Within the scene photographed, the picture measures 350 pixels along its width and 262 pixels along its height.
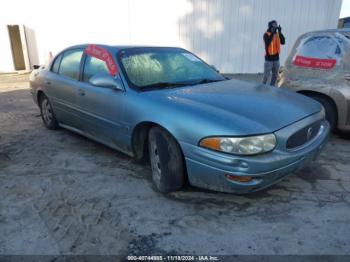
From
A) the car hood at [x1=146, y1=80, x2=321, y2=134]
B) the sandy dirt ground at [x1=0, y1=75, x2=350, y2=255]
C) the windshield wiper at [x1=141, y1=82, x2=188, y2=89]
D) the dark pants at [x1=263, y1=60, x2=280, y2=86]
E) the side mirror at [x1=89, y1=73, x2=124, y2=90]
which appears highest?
the side mirror at [x1=89, y1=73, x2=124, y2=90]

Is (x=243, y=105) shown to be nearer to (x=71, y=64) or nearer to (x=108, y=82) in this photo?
(x=108, y=82)

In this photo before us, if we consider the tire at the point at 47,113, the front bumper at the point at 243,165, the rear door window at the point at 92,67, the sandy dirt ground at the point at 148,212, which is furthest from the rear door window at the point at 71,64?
the front bumper at the point at 243,165

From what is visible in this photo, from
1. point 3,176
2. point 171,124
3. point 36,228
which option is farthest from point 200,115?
point 3,176

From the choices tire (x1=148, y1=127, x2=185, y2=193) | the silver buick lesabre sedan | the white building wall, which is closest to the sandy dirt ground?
tire (x1=148, y1=127, x2=185, y2=193)

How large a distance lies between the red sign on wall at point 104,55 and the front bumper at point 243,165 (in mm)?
1382

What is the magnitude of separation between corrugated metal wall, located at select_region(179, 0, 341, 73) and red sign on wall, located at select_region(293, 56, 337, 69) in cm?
814

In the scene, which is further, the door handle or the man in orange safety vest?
the man in orange safety vest

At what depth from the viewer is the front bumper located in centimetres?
270

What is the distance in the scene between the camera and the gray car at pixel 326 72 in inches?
176

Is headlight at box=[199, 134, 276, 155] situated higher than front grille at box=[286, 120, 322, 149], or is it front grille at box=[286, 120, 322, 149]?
headlight at box=[199, 134, 276, 155]

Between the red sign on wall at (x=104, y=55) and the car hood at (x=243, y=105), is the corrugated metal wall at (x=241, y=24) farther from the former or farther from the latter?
the car hood at (x=243, y=105)

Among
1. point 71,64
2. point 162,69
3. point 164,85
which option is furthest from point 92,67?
point 164,85

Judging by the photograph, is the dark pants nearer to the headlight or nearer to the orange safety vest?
the orange safety vest

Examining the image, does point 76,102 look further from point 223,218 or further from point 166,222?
point 223,218
